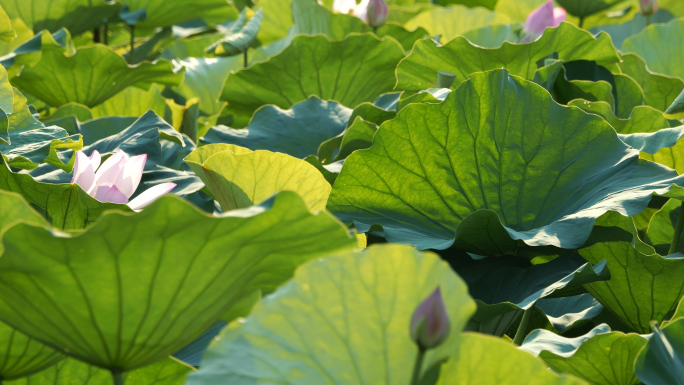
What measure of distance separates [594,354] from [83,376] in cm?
50

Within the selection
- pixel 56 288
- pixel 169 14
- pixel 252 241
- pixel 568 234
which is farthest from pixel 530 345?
pixel 169 14

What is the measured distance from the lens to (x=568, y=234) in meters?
0.87

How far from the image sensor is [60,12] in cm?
198

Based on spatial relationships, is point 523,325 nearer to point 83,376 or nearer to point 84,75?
point 83,376

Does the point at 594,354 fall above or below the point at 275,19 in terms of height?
above

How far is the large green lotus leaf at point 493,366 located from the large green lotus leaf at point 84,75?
1209 millimetres

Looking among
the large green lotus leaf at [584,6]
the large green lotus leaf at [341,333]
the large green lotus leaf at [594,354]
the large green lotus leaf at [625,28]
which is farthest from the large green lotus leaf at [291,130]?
the large green lotus leaf at [625,28]

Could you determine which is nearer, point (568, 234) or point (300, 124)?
point (568, 234)

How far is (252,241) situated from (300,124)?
31.0 inches

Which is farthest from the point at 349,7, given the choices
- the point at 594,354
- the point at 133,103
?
the point at 594,354

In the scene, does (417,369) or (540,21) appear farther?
(540,21)

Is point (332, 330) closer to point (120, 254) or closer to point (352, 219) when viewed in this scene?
point (120, 254)

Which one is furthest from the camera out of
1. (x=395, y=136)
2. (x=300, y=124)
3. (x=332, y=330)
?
(x=300, y=124)

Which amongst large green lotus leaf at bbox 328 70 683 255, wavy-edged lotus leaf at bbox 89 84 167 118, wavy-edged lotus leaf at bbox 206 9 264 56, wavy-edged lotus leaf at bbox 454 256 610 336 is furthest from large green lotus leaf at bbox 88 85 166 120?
wavy-edged lotus leaf at bbox 454 256 610 336
